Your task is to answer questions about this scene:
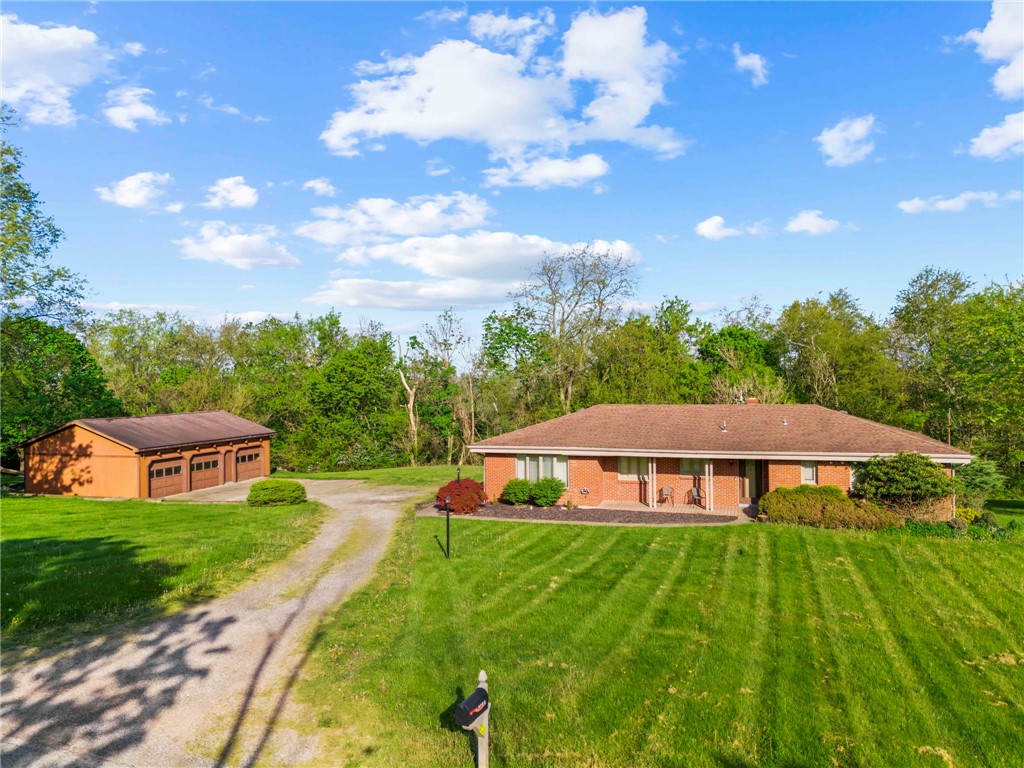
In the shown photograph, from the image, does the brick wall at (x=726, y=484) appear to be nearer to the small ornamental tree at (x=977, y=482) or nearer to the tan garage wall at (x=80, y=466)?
the small ornamental tree at (x=977, y=482)

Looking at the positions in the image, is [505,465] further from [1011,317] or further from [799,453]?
[1011,317]

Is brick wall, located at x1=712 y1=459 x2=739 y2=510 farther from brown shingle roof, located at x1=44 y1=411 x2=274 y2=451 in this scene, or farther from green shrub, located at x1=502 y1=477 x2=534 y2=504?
brown shingle roof, located at x1=44 y1=411 x2=274 y2=451

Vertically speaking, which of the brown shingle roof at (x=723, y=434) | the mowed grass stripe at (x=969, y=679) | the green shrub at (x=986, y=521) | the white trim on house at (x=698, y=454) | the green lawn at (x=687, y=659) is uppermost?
the brown shingle roof at (x=723, y=434)

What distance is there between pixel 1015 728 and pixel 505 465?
1993 cm

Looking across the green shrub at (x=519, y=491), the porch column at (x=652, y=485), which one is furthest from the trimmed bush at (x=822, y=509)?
the green shrub at (x=519, y=491)

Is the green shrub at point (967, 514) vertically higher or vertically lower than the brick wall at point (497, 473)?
lower

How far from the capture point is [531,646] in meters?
10.9

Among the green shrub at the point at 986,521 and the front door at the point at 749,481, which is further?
the front door at the point at 749,481

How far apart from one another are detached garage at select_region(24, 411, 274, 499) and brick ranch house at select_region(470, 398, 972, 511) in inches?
755

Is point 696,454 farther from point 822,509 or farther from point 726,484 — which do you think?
point 822,509

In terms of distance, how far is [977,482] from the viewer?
76.6ft

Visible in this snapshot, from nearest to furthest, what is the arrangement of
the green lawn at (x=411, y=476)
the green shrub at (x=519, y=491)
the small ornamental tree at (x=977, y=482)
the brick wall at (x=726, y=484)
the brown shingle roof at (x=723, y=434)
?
1. the brown shingle roof at (x=723, y=434)
2. the small ornamental tree at (x=977, y=482)
3. the brick wall at (x=726, y=484)
4. the green shrub at (x=519, y=491)
5. the green lawn at (x=411, y=476)

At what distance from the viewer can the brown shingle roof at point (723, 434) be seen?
2280 centimetres

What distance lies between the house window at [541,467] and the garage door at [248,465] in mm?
22438
